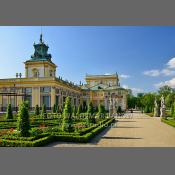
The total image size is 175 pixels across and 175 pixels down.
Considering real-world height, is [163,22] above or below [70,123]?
above

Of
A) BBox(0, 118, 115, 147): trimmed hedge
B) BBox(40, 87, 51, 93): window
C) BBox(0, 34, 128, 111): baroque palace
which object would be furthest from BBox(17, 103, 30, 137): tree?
BBox(40, 87, 51, 93): window

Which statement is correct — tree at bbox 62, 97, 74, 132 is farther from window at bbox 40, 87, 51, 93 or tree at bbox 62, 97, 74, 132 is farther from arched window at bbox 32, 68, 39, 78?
arched window at bbox 32, 68, 39, 78

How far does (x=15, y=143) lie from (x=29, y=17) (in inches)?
213

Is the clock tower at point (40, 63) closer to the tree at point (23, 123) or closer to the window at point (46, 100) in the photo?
the window at point (46, 100)

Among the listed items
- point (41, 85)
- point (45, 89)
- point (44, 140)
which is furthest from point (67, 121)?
point (41, 85)

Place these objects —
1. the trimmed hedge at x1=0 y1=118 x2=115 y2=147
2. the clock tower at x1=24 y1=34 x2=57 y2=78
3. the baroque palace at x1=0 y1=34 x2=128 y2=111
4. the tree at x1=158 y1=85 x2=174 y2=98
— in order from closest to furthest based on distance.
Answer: the trimmed hedge at x1=0 y1=118 x2=115 y2=147 → the baroque palace at x1=0 y1=34 x2=128 y2=111 → the clock tower at x1=24 y1=34 x2=57 y2=78 → the tree at x1=158 y1=85 x2=174 y2=98

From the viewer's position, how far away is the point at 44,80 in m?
46.3

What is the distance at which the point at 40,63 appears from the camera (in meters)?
49.5

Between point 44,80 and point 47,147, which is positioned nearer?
point 47,147

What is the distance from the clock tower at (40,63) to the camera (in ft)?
162

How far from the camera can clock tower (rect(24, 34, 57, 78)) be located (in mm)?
49444

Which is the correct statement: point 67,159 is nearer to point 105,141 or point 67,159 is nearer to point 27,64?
point 105,141

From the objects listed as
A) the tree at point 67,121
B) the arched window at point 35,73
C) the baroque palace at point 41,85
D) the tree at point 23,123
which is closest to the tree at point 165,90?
the baroque palace at point 41,85

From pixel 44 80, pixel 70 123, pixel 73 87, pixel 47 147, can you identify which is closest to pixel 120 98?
pixel 73 87
